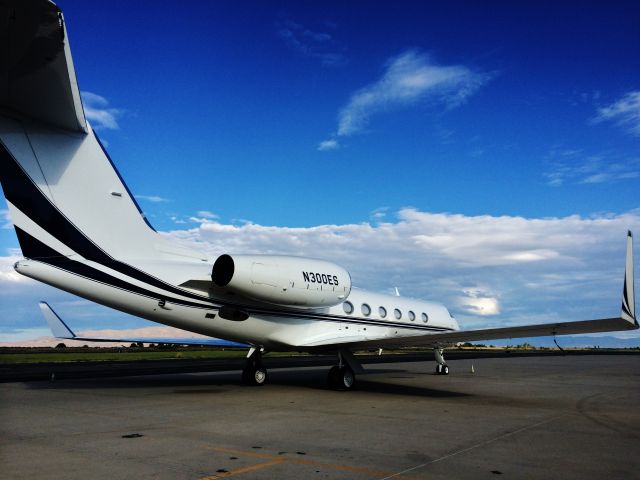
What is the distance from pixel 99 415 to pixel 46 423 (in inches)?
38.0

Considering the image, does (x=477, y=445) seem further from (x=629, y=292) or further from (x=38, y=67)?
(x=38, y=67)

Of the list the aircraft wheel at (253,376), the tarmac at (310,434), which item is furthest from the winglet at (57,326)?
the aircraft wheel at (253,376)

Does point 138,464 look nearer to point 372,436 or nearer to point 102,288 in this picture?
point 372,436

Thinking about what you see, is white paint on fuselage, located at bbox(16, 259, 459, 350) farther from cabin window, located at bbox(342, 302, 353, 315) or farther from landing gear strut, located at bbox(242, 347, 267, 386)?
landing gear strut, located at bbox(242, 347, 267, 386)

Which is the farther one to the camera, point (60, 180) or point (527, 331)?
point (527, 331)

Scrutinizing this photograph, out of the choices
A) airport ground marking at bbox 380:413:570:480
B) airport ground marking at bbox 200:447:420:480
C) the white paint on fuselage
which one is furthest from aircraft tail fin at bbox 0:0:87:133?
airport ground marking at bbox 380:413:570:480

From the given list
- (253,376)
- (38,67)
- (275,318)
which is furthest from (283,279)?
(38,67)

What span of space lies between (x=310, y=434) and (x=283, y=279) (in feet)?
16.7

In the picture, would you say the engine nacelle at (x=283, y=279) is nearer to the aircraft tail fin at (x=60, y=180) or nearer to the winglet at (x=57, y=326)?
the aircraft tail fin at (x=60, y=180)

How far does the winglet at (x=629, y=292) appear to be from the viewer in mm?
9961

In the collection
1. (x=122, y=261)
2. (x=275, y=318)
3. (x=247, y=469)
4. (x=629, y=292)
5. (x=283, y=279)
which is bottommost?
(x=247, y=469)

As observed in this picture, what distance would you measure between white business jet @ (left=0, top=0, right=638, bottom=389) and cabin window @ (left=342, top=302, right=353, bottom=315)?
1.19 m

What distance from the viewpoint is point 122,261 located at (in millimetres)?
10742

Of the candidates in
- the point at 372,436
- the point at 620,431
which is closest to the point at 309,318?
the point at 372,436
